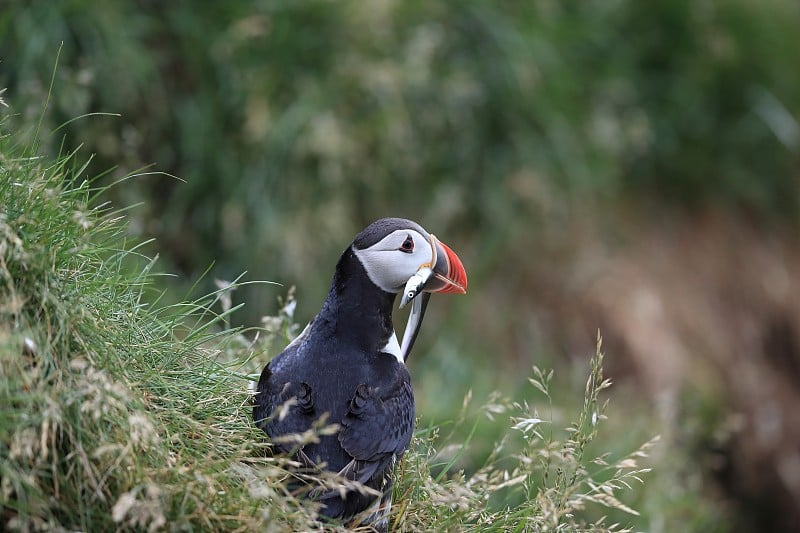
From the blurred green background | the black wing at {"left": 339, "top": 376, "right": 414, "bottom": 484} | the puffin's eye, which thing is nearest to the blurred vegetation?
the blurred green background

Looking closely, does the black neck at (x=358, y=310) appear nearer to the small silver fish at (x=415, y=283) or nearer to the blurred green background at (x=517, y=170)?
the small silver fish at (x=415, y=283)

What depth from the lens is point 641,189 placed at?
7.75 m

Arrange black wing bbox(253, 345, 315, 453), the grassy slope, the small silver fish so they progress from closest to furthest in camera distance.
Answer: the grassy slope < black wing bbox(253, 345, 315, 453) < the small silver fish

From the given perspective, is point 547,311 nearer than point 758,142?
Yes

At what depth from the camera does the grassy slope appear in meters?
2.26

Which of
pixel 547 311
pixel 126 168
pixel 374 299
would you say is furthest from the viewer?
pixel 547 311

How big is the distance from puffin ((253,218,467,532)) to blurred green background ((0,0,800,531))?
5.46ft

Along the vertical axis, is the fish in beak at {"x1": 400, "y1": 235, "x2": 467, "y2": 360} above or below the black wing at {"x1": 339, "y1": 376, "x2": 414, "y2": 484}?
above

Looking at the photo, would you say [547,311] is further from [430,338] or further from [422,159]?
[422,159]

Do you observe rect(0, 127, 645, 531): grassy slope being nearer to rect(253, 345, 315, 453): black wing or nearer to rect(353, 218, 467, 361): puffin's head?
rect(253, 345, 315, 453): black wing

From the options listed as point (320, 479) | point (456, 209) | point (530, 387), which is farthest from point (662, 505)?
point (320, 479)

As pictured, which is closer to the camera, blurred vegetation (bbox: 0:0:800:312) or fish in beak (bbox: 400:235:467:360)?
fish in beak (bbox: 400:235:467:360)

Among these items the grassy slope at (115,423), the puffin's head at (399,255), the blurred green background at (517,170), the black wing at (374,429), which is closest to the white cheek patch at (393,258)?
the puffin's head at (399,255)

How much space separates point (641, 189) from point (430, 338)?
2.43 m
